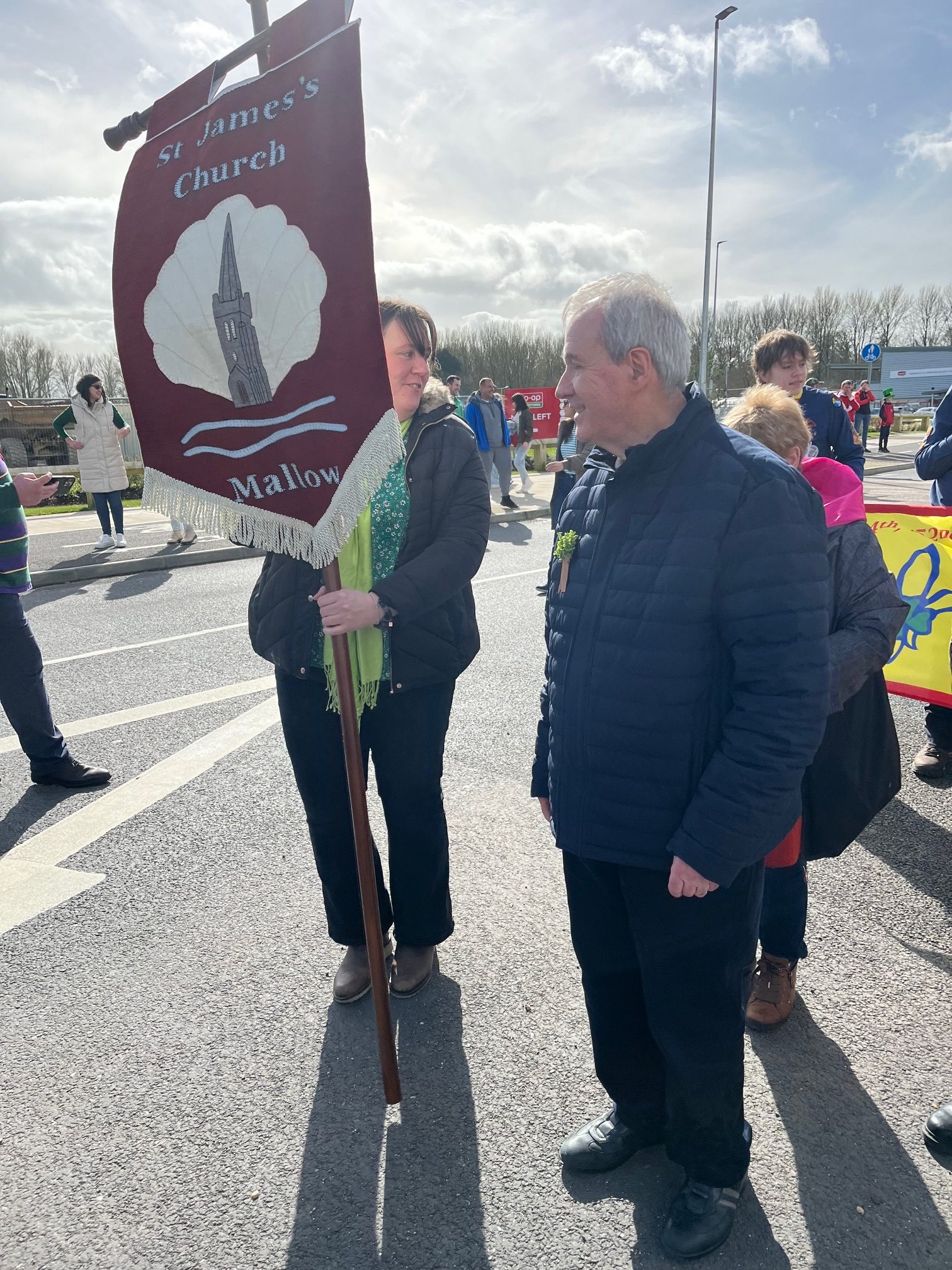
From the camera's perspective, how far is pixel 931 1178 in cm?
191

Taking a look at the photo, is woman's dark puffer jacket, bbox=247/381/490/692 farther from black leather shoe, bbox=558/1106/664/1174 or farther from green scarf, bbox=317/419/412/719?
black leather shoe, bbox=558/1106/664/1174

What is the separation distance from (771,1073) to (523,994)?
72 centimetres

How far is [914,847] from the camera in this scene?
11.1ft

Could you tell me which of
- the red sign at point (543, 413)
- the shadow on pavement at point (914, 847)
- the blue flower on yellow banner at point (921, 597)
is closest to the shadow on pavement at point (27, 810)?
the shadow on pavement at point (914, 847)

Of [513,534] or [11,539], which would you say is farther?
[513,534]

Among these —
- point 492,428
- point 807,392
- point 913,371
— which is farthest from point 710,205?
point 913,371

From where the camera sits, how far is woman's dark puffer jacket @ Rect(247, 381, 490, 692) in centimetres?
234

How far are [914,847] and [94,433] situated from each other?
9.35 m

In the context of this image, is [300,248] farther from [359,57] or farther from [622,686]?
[622,686]

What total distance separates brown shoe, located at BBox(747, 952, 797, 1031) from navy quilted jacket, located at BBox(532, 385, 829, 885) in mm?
1042

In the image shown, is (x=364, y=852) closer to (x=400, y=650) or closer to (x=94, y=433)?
(x=400, y=650)

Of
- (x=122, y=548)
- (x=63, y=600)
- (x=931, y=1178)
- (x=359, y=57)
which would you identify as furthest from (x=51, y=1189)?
(x=122, y=548)

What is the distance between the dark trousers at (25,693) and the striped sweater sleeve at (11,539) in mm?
94

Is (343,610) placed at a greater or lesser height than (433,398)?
lesser
